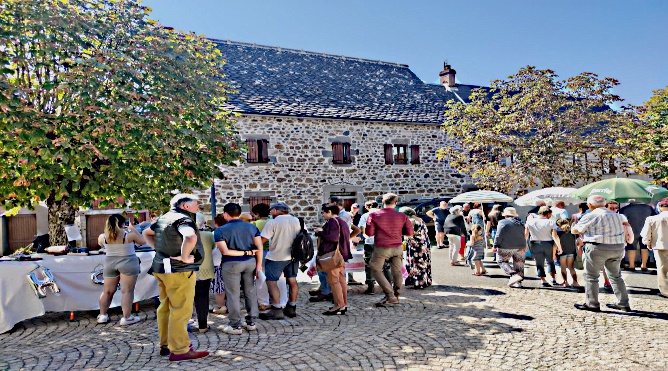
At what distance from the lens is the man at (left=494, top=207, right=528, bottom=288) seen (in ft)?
26.6

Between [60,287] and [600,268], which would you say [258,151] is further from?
[600,268]

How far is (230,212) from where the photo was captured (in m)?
5.73

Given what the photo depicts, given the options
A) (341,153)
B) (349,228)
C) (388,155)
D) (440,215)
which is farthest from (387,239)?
(388,155)

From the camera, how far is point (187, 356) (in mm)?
4781

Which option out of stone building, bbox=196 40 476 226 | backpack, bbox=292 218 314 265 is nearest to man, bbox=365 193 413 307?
backpack, bbox=292 218 314 265

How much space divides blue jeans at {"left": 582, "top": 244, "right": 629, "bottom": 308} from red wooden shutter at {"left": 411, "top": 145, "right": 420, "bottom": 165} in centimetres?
1486

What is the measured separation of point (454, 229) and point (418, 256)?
9.06ft

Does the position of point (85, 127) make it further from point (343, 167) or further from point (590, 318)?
point (343, 167)

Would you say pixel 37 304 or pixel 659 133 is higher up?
pixel 659 133

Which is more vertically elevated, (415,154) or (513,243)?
(415,154)

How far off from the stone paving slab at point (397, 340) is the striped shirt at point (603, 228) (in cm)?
98

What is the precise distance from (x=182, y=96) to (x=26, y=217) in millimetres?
13490

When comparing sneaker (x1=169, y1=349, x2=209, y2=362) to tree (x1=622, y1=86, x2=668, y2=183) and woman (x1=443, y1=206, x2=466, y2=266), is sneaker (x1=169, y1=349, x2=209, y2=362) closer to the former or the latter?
woman (x1=443, y1=206, x2=466, y2=266)

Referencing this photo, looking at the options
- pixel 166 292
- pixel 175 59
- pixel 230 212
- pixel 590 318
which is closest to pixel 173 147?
pixel 175 59
